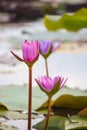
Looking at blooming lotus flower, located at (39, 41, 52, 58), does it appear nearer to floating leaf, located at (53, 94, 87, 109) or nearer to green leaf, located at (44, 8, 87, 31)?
floating leaf, located at (53, 94, 87, 109)

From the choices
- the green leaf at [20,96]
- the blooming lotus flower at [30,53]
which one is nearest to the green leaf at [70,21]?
the green leaf at [20,96]

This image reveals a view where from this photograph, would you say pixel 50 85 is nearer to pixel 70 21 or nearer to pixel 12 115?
pixel 12 115

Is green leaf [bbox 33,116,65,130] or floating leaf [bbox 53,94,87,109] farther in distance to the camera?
floating leaf [bbox 53,94,87,109]

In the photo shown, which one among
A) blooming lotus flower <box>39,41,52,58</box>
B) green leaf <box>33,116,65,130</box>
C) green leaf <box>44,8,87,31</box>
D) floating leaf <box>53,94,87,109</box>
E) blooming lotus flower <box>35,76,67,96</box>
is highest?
green leaf <box>44,8,87,31</box>

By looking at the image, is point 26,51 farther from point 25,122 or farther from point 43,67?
point 43,67

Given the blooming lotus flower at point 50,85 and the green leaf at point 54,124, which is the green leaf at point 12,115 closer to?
the green leaf at point 54,124

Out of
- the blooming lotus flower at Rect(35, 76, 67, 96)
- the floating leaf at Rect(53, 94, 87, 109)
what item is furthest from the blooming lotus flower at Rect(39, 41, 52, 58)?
the blooming lotus flower at Rect(35, 76, 67, 96)

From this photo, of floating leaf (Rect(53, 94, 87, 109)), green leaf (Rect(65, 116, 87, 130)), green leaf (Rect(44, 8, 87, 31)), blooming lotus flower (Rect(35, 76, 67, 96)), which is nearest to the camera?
blooming lotus flower (Rect(35, 76, 67, 96))
